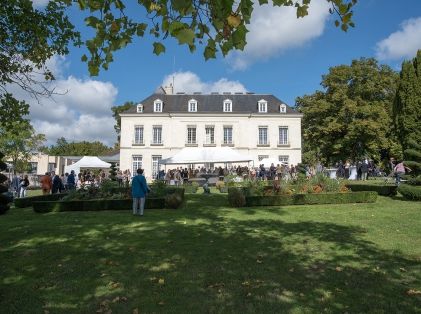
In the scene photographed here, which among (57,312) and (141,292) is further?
(141,292)

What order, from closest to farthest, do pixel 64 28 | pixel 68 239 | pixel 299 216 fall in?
1. pixel 68 239
2. pixel 64 28
3. pixel 299 216

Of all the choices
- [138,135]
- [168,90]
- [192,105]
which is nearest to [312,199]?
[192,105]

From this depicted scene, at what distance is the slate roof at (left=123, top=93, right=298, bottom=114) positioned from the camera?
150 feet

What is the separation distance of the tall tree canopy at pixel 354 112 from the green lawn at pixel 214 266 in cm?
2980

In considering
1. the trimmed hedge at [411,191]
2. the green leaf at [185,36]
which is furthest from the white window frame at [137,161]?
the green leaf at [185,36]

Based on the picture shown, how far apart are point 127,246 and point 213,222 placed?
3.45 metres

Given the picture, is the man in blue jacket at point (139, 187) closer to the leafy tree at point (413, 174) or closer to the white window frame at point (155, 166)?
the leafy tree at point (413, 174)

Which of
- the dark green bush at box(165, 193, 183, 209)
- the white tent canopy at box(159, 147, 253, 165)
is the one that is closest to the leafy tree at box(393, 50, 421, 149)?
the dark green bush at box(165, 193, 183, 209)

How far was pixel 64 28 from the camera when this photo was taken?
9508 millimetres

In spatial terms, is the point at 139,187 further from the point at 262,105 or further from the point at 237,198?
the point at 262,105

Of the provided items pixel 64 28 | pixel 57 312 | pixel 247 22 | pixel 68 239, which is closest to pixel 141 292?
pixel 57 312

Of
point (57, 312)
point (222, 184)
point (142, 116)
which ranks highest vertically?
point (142, 116)

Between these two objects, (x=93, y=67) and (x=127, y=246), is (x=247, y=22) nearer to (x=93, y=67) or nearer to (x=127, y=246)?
(x=93, y=67)

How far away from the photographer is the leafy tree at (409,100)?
721 inches
